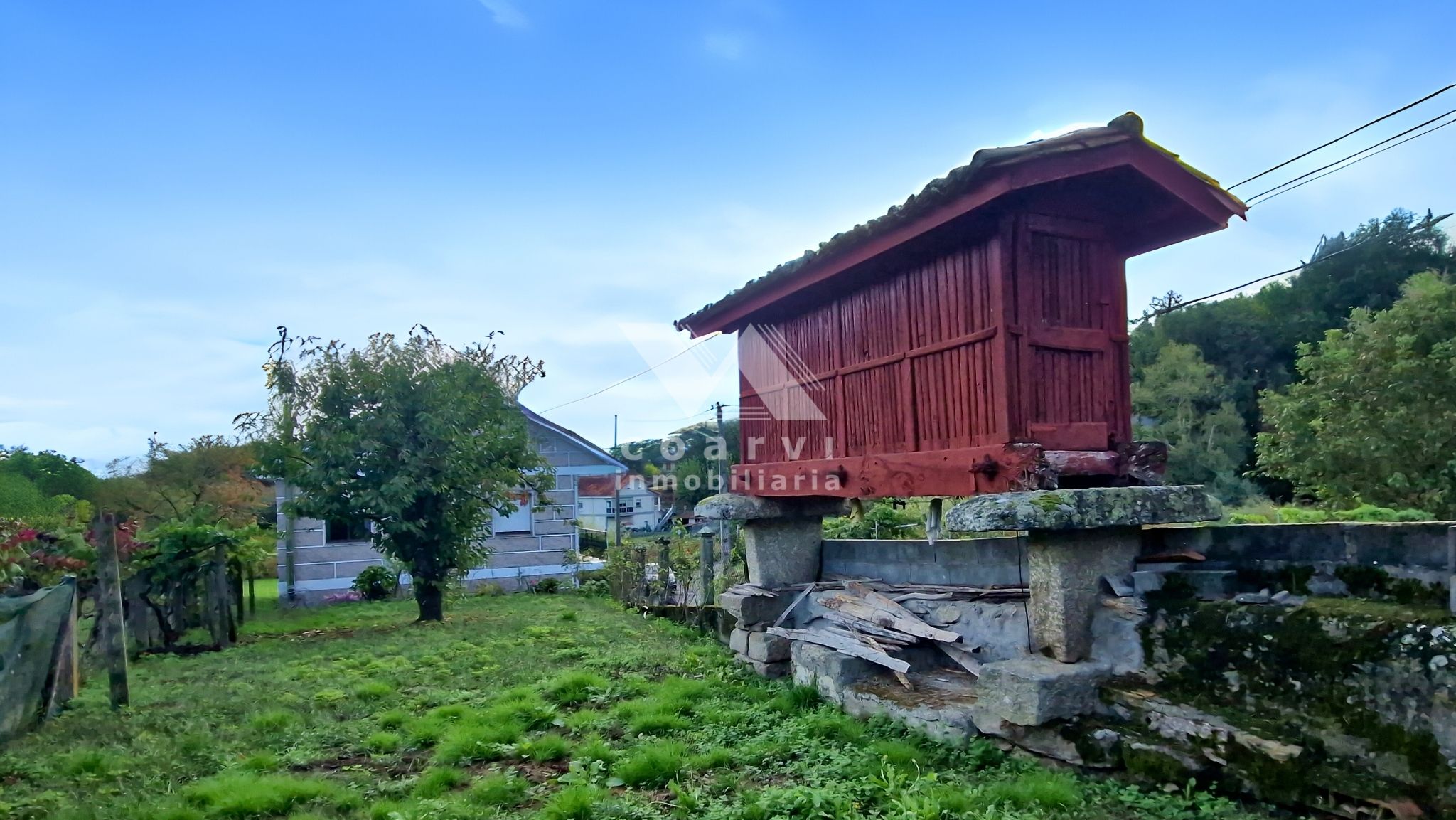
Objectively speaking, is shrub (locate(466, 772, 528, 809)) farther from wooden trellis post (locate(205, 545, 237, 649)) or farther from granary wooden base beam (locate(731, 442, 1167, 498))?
wooden trellis post (locate(205, 545, 237, 649))

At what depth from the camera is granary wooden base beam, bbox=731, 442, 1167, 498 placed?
4766 millimetres

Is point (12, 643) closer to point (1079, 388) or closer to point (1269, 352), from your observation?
point (1079, 388)

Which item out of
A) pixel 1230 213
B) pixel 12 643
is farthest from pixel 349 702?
pixel 1230 213

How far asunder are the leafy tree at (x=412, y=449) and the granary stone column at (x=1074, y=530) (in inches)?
367

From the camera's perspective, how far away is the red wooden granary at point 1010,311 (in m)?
4.83

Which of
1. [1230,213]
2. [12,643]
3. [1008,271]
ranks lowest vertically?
[12,643]

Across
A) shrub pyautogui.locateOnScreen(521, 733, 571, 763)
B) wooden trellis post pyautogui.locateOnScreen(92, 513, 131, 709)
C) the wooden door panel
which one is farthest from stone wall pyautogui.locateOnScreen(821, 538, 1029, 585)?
wooden trellis post pyautogui.locateOnScreen(92, 513, 131, 709)

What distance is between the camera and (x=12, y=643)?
19.5ft

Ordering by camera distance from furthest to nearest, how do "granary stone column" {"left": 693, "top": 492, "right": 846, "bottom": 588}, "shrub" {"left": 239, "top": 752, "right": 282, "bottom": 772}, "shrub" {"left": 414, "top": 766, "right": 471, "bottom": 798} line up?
"granary stone column" {"left": 693, "top": 492, "right": 846, "bottom": 588} < "shrub" {"left": 239, "top": 752, "right": 282, "bottom": 772} < "shrub" {"left": 414, "top": 766, "right": 471, "bottom": 798}

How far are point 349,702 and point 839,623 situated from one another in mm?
4271

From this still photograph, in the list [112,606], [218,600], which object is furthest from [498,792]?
[218,600]

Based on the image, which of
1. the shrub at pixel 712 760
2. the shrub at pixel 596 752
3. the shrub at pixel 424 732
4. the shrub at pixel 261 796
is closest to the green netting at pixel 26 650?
the shrub at pixel 261 796

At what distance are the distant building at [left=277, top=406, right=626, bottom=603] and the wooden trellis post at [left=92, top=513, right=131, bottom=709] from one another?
833 cm

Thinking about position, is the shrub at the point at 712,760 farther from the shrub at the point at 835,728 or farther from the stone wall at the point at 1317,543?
the stone wall at the point at 1317,543
